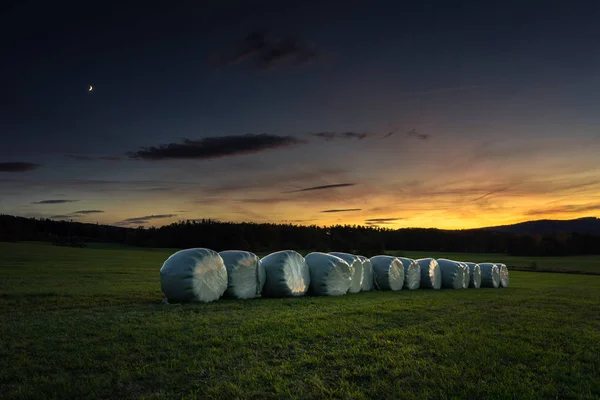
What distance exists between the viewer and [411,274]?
69.0 ft

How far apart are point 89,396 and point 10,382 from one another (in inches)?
51.1

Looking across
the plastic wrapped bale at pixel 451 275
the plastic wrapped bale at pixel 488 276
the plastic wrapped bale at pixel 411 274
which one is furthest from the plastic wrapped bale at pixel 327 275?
the plastic wrapped bale at pixel 488 276

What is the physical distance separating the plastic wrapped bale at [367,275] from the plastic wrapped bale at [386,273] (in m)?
0.39

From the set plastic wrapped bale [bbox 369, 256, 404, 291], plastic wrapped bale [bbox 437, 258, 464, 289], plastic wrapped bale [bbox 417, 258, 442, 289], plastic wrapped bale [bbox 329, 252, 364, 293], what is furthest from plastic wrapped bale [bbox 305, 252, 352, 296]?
plastic wrapped bale [bbox 437, 258, 464, 289]

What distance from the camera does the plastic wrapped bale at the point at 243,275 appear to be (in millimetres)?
14016

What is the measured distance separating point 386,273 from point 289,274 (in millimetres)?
6168

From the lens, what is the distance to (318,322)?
372 inches

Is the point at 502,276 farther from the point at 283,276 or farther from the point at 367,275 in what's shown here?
the point at 283,276

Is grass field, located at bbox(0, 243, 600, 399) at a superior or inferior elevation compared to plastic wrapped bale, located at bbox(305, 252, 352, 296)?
inferior

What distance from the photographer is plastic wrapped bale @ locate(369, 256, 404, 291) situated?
64.5 feet

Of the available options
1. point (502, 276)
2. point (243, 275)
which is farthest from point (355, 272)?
point (502, 276)

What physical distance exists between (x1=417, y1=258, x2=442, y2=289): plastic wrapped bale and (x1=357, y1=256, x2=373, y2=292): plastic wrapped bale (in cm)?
374

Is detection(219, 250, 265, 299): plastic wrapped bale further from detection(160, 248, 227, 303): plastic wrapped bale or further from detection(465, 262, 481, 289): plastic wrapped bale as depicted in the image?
detection(465, 262, 481, 289): plastic wrapped bale

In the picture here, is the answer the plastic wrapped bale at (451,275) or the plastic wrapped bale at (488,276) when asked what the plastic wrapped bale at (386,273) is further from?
the plastic wrapped bale at (488,276)
